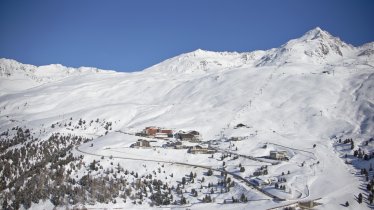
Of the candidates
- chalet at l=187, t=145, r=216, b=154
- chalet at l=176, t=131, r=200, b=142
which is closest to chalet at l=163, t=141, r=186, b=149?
chalet at l=187, t=145, r=216, b=154

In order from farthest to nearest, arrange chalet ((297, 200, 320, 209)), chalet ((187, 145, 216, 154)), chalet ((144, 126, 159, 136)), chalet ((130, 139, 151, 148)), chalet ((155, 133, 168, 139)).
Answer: chalet ((144, 126, 159, 136)), chalet ((155, 133, 168, 139)), chalet ((130, 139, 151, 148)), chalet ((187, 145, 216, 154)), chalet ((297, 200, 320, 209))

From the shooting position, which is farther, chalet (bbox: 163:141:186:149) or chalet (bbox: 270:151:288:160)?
chalet (bbox: 163:141:186:149)

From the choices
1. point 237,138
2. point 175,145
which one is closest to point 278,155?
point 237,138

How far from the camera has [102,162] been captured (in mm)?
109938

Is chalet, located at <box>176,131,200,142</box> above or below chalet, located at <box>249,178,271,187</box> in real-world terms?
above

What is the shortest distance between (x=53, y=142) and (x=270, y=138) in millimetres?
70414

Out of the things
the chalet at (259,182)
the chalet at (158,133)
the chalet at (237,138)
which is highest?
the chalet at (158,133)

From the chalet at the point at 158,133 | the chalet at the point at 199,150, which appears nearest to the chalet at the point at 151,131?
the chalet at the point at 158,133

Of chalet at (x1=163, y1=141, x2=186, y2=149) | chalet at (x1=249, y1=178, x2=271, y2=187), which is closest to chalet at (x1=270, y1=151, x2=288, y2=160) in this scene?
chalet at (x1=249, y1=178, x2=271, y2=187)

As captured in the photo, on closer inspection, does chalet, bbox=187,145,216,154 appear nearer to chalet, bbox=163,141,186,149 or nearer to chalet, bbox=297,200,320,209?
chalet, bbox=163,141,186,149

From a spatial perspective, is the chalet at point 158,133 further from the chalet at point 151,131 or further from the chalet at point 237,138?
the chalet at point 237,138

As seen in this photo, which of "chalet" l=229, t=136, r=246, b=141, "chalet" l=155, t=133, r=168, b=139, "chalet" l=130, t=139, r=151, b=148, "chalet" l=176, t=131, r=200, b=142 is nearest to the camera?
"chalet" l=130, t=139, r=151, b=148

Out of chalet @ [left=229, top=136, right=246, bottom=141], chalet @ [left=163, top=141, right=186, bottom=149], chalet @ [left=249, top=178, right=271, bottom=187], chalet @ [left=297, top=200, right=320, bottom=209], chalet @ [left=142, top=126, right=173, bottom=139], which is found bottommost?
chalet @ [left=297, top=200, right=320, bottom=209]

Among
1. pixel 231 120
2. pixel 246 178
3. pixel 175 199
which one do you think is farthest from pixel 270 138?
pixel 175 199
